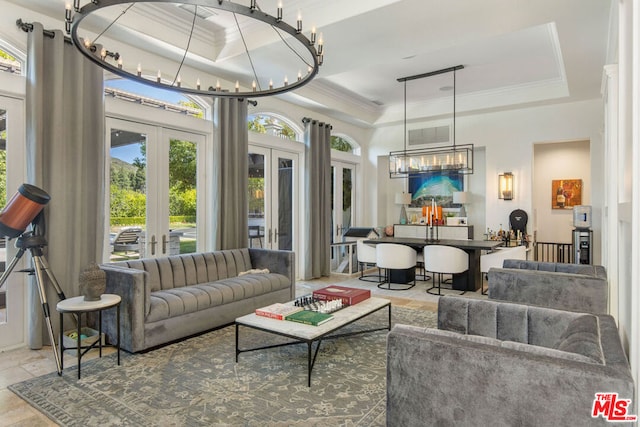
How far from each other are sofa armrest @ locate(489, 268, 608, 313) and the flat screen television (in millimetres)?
5133

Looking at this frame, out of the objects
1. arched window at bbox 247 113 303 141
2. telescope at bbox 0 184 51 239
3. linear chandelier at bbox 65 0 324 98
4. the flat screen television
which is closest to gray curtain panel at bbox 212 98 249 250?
linear chandelier at bbox 65 0 324 98

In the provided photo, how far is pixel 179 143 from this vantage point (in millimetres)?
5012

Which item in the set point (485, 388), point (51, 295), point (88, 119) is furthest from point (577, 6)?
point (51, 295)

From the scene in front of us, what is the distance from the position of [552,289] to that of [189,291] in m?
3.38

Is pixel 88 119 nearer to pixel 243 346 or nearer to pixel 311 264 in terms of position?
pixel 243 346

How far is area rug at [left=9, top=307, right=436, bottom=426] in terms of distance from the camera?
2.39m

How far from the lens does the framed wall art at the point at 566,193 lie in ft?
26.9

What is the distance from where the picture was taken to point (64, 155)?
368 cm

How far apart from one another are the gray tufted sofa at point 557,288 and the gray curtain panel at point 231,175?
3359mm

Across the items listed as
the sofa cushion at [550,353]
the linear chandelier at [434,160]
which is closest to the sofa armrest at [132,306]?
the sofa cushion at [550,353]

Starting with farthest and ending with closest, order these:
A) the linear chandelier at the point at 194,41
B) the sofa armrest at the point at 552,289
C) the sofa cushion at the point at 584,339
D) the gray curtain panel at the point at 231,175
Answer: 1. the gray curtain panel at the point at 231,175
2. the linear chandelier at the point at 194,41
3. the sofa armrest at the point at 552,289
4. the sofa cushion at the point at 584,339

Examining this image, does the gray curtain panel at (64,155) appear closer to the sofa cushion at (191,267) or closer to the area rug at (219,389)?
the sofa cushion at (191,267)

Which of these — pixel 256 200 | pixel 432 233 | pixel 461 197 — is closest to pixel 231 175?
pixel 256 200

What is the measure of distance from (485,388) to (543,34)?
4842 millimetres
